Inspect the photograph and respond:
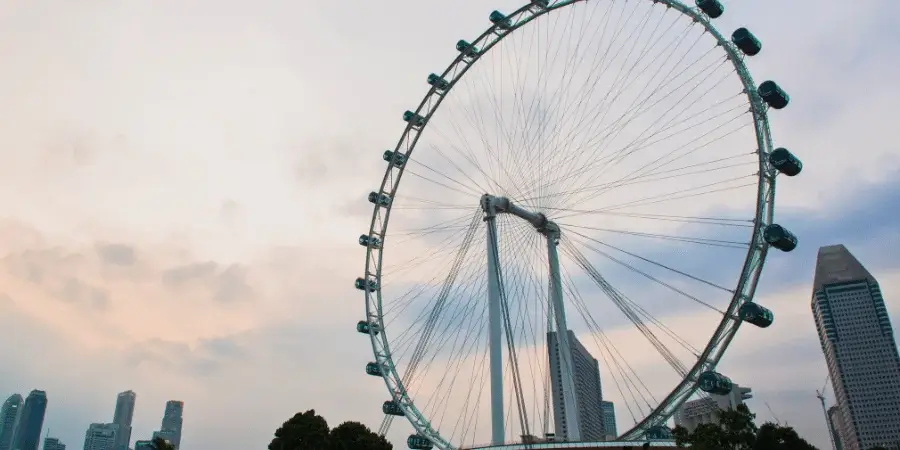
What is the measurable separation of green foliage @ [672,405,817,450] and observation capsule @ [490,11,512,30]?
29375 millimetres

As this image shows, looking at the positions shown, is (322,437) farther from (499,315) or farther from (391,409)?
(499,315)

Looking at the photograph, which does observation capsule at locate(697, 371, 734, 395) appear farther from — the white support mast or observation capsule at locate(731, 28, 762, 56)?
observation capsule at locate(731, 28, 762, 56)

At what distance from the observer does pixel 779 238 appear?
1372 inches

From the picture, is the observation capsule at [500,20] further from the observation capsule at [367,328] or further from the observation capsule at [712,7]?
the observation capsule at [367,328]

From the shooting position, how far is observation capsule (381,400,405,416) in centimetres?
5401

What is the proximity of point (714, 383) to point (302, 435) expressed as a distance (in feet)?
101

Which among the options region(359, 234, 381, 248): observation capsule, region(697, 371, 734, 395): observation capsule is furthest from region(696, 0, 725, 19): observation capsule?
region(359, 234, 381, 248): observation capsule

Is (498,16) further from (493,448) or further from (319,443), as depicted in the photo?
(319,443)

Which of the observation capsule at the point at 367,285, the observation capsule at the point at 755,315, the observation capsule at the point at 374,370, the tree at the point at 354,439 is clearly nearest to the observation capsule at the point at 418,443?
the tree at the point at 354,439

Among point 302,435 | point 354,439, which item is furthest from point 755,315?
point 302,435

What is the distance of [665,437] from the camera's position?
39500 millimetres

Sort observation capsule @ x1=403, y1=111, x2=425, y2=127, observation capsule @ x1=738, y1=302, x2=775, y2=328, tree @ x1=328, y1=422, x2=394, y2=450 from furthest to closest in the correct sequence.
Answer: observation capsule @ x1=403, y1=111, x2=425, y2=127, tree @ x1=328, y1=422, x2=394, y2=450, observation capsule @ x1=738, y1=302, x2=775, y2=328

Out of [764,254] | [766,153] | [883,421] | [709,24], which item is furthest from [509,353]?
[883,421]

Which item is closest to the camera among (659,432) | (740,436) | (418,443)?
(659,432)
